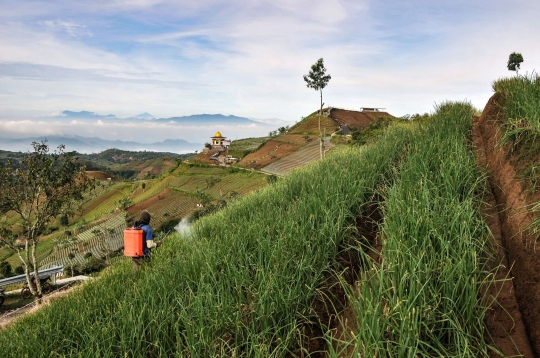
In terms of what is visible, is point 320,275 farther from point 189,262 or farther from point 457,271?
point 189,262

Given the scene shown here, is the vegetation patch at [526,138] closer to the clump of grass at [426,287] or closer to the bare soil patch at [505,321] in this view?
the clump of grass at [426,287]

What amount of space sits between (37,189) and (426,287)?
29718 millimetres

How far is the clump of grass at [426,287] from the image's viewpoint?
2398mm

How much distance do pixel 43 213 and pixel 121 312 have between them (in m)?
25.9

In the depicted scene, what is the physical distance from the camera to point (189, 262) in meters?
5.23

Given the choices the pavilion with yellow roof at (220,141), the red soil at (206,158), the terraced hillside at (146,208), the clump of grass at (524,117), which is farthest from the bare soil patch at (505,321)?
the pavilion with yellow roof at (220,141)

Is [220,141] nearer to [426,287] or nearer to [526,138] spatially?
→ [526,138]

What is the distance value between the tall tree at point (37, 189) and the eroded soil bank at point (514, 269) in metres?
28.6

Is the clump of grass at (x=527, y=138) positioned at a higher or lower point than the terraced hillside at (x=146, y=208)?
higher

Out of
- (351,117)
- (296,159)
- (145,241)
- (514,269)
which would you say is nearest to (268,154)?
(296,159)

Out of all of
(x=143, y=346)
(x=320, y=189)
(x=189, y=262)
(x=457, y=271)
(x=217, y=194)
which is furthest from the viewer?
(x=217, y=194)

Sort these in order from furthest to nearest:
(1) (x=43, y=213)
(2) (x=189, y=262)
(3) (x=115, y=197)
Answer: (3) (x=115, y=197) → (1) (x=43, y=213) → (2) (x=189, y=262)

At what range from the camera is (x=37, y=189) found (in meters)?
25.3

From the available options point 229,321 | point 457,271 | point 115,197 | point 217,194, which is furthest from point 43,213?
point 115,197
